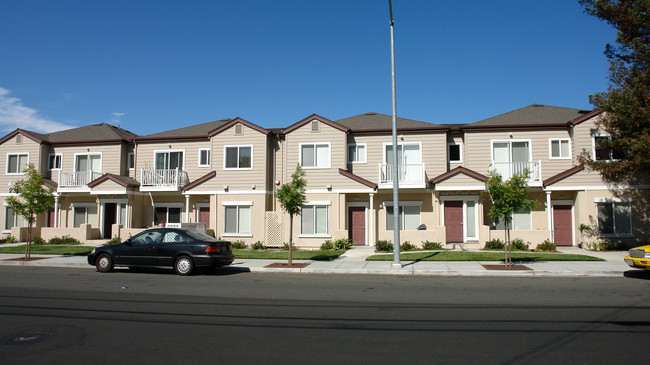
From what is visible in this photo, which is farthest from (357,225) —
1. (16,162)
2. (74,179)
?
(16,162)

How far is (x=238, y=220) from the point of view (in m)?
24.4

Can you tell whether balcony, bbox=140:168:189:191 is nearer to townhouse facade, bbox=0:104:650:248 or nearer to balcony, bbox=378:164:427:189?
townhouse facade, bbox=0:104:650:248

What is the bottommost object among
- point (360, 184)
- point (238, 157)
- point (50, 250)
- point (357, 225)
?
point (50, 250)

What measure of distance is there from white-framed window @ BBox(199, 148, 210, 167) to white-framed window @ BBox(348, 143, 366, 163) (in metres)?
8.55

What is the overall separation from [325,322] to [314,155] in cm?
1697

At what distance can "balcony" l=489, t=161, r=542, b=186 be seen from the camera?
22.4 metres

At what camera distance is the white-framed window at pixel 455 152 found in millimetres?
24688

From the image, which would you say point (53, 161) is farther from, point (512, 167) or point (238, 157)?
point (512, 167)

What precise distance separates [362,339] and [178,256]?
957cm

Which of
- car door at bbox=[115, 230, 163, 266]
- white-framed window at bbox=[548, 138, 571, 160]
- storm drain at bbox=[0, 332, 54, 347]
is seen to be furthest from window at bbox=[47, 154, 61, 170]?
white-framed window at bbox=[548, 138, 571, 160]

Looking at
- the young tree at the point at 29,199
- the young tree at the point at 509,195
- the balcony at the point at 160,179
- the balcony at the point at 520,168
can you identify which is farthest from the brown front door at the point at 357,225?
the young tree at the point at 29,199

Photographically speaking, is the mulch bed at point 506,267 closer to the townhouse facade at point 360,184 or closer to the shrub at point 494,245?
the shrub at point 494,245

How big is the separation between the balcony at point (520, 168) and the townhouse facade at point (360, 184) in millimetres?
62

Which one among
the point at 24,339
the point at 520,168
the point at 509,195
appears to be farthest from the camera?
the point at 520,168
